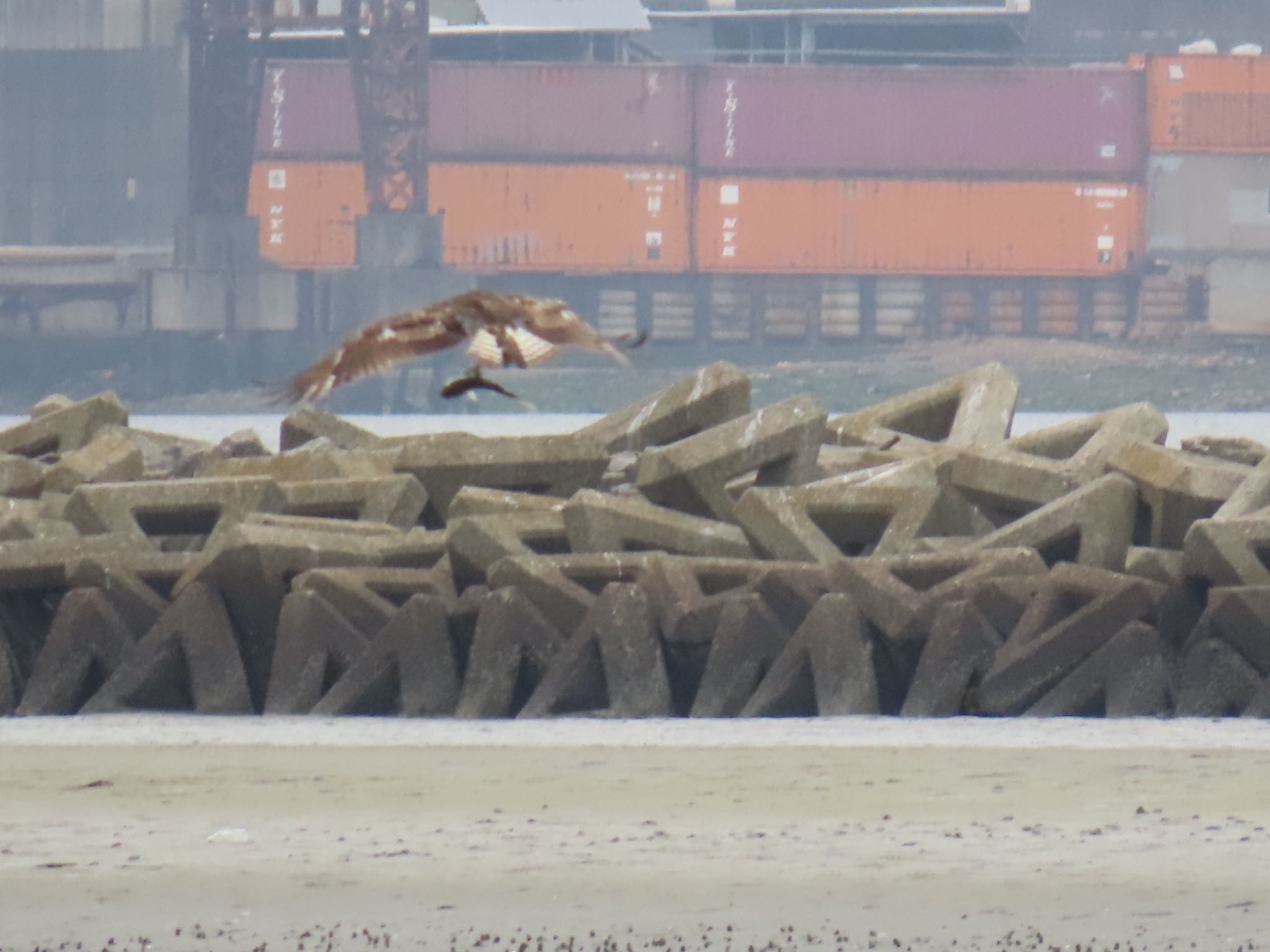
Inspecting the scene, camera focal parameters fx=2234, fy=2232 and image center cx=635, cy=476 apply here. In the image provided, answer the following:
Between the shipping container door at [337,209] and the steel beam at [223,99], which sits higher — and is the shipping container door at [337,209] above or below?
below

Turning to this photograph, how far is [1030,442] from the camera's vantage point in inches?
444

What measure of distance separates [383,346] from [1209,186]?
62852mm

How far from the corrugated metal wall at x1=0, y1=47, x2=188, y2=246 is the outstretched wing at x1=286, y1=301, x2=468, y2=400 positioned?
64399 mm

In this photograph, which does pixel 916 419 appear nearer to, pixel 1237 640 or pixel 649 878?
pixel 1237 640

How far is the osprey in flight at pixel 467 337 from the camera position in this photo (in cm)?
595

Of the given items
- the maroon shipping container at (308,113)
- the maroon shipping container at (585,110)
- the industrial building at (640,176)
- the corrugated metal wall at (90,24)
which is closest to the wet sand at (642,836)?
the industrial building at (640,176)

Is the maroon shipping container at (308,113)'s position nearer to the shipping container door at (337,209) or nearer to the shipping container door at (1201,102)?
the shipping container door at (337,209)

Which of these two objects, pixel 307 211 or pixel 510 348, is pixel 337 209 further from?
pixel 510 348

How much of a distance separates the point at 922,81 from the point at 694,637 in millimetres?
56897

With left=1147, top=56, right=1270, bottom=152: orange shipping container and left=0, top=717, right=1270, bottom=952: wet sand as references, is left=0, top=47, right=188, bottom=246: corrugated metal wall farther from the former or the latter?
left=0, top=717, right=1270, bottom=952: wet sand

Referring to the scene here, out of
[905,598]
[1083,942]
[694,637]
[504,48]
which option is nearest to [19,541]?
[694,637]

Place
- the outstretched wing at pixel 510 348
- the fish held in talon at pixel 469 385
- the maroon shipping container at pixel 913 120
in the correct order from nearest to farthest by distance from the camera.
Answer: the fish held in talon at pixel 469 385, the outstretched wing at pixel 510 348, the maroon shipping container at pixel 913 120

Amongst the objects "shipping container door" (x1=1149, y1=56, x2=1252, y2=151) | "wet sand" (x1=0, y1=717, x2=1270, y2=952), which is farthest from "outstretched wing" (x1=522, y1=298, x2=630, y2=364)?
"shipping container door" (x1=1149, y1=56, x2=1252, y2=151)

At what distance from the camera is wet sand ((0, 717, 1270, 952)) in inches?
215
